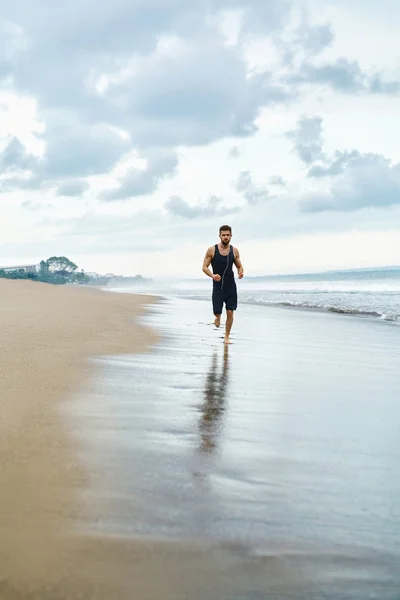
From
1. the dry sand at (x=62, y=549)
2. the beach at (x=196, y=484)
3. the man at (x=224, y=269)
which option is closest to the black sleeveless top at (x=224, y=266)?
the man at (x=224, y=269)

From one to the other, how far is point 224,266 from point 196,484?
7559 millimetres

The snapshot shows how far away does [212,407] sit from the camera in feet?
15.3

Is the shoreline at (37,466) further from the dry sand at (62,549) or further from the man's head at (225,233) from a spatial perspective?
the man's head at (225,233)

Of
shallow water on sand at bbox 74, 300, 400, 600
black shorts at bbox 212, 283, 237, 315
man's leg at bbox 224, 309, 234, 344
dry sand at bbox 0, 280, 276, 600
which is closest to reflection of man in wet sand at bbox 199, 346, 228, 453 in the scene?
shallow water on sand at bbox 74, 300, 400, 600

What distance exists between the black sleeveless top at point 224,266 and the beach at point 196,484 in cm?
413

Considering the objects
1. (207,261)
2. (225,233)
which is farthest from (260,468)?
(207,261)

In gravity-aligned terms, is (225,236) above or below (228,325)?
above

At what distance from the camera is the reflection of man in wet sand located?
12.1ft

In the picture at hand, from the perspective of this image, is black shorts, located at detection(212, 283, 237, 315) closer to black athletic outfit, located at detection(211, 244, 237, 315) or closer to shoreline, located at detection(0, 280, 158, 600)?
black athletic outfit, located at detection(211, 244, 237, 315)

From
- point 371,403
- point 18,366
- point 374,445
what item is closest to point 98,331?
point 18,366

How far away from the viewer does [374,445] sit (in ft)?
12.0

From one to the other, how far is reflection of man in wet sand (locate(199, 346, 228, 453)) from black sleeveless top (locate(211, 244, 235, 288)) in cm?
354

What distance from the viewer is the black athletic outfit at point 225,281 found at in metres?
10.2

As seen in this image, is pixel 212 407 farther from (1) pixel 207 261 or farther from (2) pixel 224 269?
(1) pixel 207 261
